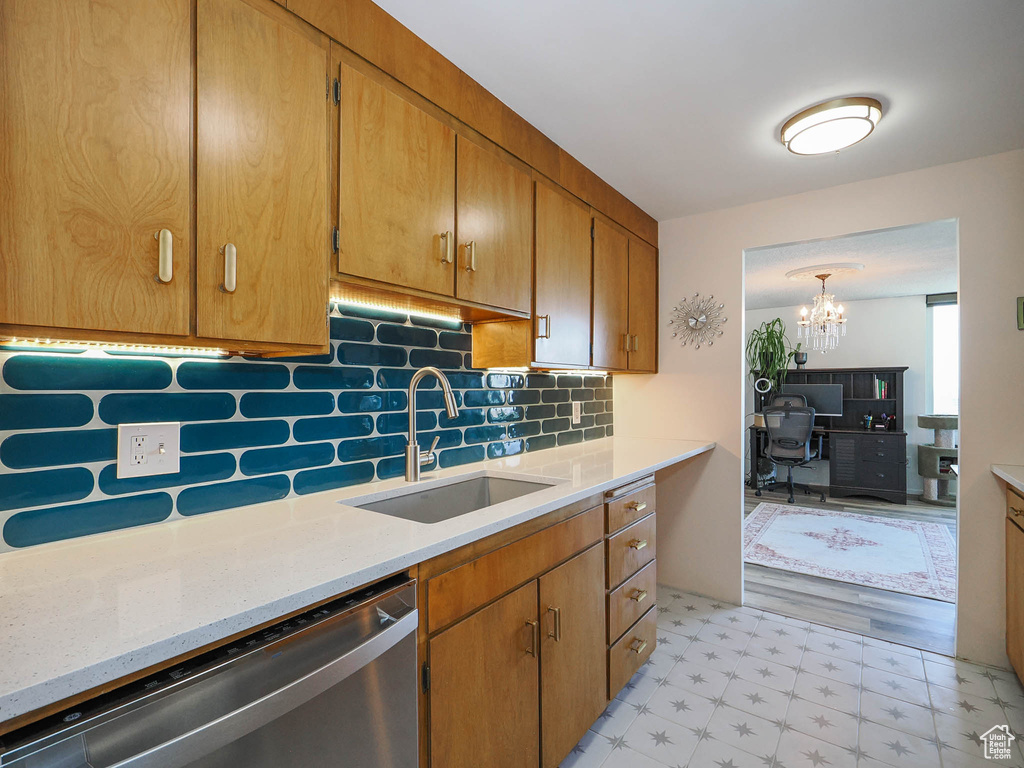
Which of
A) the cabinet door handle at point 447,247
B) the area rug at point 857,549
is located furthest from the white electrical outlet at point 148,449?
the area rug at point 857,549

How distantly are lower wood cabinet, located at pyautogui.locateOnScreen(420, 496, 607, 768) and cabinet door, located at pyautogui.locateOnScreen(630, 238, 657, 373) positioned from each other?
4.64 ft

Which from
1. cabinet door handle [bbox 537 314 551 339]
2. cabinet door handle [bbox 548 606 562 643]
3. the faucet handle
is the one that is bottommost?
cabinet door handle [bbox 548 606 562 643]

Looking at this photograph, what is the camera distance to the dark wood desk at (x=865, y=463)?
5.56 metres

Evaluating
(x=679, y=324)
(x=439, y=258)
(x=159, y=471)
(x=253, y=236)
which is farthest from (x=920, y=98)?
(x=159, y=471)

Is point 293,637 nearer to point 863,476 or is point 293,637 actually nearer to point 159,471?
point 159,471

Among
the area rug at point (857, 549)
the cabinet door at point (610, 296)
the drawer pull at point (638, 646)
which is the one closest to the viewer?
the drawer pull at point (638, 646)

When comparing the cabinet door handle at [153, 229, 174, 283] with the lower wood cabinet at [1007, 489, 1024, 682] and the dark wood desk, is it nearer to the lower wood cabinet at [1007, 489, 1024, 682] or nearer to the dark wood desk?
the lower wood cabinet at [1007, 489, 1024, 682]

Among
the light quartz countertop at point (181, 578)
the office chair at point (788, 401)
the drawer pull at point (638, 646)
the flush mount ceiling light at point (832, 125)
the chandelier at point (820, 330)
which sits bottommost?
the drawer pull at point (638, 646)

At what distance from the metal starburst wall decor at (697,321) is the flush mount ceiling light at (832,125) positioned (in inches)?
40.4

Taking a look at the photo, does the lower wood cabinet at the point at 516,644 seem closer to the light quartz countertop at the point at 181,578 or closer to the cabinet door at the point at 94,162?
the light quartz countertop at the point at 181,578

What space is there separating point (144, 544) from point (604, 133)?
2.12 metres

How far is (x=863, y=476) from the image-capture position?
574 cm

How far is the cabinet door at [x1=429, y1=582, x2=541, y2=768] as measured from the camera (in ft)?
3.77

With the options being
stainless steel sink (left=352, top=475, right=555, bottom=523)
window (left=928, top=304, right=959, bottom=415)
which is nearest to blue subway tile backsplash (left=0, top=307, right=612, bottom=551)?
stainless steel sink (left=352, top=475, right=555, bottom=523)
